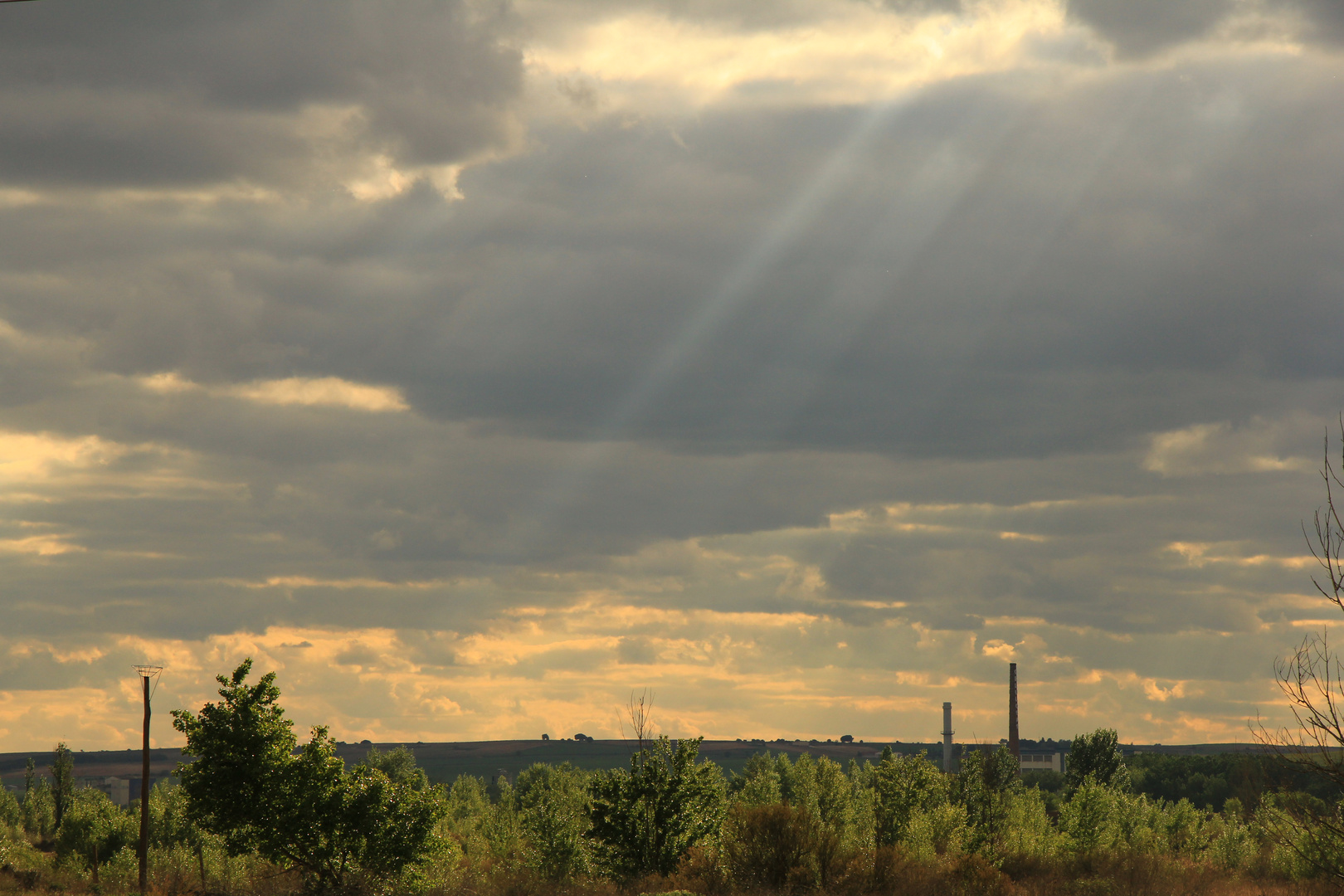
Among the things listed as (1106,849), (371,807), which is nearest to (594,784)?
(371,807)

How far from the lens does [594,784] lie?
49.8 meters

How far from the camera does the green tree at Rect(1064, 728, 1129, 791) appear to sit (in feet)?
408

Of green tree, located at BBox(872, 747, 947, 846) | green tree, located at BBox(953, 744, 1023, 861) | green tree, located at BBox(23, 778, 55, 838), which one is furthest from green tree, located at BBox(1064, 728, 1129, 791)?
green tree, located at BBox(23, 778, 55, 838)

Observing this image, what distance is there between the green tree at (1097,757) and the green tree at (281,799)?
9537cm

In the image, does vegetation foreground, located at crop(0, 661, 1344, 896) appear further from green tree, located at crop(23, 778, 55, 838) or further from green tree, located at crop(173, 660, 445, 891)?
green tree, located at crop(23, 778, 55, 838)

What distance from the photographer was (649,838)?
159 ft

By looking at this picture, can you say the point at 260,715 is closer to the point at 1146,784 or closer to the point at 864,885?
the point at 864,885

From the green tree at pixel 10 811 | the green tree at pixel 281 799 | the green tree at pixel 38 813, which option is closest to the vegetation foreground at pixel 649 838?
the green tree at pixel 281 799

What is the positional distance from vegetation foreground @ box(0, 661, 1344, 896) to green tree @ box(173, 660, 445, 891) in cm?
7

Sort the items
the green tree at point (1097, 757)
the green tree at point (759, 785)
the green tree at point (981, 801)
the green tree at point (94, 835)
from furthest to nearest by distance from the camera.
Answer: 1. the green tree at point (1097, 757)
2. the green tree at point (759, 785)
3. the green tree at point (94, 835)
4. the green tree at point (981, 801)

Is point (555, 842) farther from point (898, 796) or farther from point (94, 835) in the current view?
point (94, 835)

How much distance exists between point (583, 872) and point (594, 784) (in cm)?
1044

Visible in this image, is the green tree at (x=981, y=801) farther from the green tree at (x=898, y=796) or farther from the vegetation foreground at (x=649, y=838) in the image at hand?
the green tree at (x=898, y=796)

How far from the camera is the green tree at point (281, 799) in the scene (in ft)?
144
